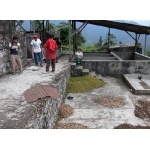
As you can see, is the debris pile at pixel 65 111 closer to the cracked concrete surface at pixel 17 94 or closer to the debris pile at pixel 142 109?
the cracked concrete surface at pixel 17 94

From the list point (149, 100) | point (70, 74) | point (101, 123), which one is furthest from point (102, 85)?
point (101, 123)

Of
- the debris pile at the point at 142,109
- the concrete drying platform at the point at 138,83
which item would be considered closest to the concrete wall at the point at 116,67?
the concrete drying platform at the point at 138,83

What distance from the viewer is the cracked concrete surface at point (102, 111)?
A: 326 inches

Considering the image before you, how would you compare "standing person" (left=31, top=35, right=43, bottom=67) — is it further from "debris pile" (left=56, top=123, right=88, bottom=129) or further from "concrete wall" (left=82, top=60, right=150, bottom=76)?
"debris pile" (left=56, top=123, right=88, bottom=129)

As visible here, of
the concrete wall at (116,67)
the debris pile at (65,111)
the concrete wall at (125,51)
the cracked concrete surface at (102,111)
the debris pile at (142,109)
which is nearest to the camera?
the cracked concrete surface at (102,111)

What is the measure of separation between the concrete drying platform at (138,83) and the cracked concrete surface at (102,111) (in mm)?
278

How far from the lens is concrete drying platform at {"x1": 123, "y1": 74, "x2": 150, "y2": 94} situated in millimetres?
11539

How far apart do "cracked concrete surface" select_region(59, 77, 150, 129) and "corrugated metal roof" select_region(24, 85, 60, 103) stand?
1.29 m

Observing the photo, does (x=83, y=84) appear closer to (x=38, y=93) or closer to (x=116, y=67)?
(x=116, y=67)

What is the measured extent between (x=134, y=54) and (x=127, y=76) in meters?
6.83

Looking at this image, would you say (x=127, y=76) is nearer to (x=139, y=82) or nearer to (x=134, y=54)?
(x=139, y=82)

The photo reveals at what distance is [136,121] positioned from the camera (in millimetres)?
8484

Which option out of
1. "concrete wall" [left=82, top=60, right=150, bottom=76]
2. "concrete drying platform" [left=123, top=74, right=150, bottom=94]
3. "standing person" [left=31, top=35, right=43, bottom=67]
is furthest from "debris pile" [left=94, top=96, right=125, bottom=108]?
"concrete wall" [left=82, top=60, right=150, bottom=76]

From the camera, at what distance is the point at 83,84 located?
480 inches
